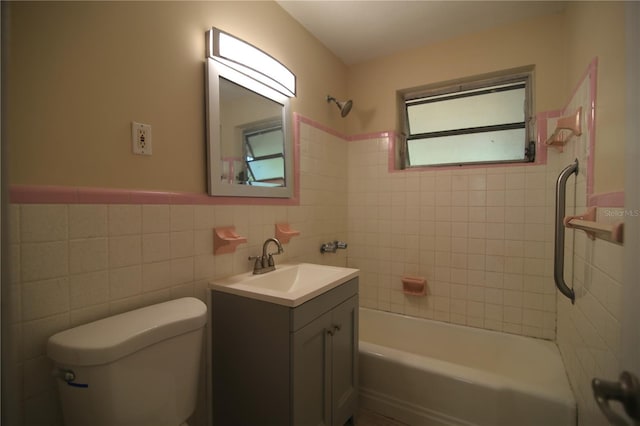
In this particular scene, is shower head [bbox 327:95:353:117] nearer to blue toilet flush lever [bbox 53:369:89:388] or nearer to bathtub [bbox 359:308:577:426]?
bathtub [bbox 359:308:577:426]

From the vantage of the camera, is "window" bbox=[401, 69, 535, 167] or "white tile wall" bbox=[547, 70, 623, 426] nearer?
"white tile wall" bbox=[547, 70, 623, 426]

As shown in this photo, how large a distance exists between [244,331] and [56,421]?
1.99 feet

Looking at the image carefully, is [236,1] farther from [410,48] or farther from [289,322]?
[289,322]

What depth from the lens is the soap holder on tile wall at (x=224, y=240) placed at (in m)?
1.28

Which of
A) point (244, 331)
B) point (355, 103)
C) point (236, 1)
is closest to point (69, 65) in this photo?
point (236, 1)

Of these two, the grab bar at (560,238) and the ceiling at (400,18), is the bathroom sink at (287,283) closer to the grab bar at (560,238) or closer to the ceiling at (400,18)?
the grab bar at (560,238)

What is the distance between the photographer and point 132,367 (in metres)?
0.78

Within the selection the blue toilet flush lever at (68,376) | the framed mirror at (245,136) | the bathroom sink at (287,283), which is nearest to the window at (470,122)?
the framed mirror at (245,136)

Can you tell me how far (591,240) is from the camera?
991 millimetres

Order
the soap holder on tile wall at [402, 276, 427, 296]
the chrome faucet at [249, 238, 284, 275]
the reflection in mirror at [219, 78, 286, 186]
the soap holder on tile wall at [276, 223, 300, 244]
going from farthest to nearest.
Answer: the soap holder on tile wall at [402, 276, 427, 296] < the soap holder on tile wall at [276, 223, 300, 244] < the chrome faucet at [249, 238, 284, 275] < the reflection in mirror at [219, 78, 286, 186]

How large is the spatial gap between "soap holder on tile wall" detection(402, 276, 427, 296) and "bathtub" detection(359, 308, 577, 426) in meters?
0.25

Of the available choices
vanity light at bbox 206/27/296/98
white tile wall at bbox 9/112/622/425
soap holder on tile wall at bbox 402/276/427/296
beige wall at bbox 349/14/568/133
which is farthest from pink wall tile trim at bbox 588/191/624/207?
vanity light at bbox 206/27/296/98

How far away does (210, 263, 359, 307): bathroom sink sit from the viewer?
108cm

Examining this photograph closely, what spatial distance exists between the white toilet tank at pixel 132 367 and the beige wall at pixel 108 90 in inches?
18.3
